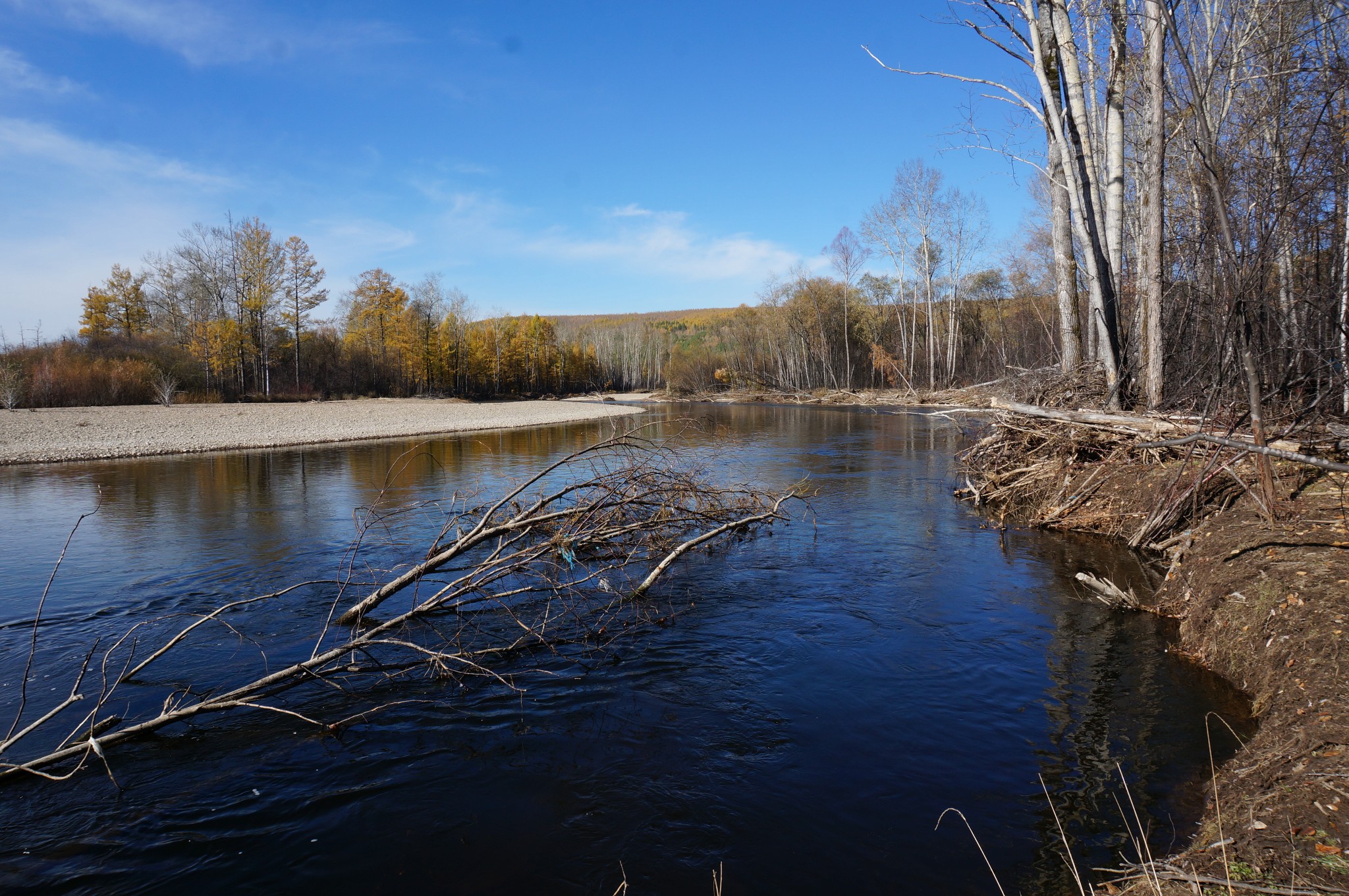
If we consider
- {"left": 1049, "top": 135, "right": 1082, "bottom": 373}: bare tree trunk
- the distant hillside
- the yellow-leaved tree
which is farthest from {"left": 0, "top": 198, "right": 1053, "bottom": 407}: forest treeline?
the distant hillside

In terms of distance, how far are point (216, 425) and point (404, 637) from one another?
2743cm

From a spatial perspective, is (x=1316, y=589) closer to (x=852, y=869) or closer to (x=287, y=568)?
(x=852, y=869)

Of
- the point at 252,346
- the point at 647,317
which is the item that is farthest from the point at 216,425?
the point at 647,317

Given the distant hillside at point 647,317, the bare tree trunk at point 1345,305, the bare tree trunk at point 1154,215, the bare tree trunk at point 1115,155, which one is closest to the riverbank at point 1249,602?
the bare tree trunk at point 1154,215

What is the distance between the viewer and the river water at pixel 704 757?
12.2 feet

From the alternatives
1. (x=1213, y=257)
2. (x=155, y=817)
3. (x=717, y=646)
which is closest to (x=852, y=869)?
(x=717, y=646)

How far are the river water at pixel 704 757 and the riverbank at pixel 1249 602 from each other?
14.4 inches

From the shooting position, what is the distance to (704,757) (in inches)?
187

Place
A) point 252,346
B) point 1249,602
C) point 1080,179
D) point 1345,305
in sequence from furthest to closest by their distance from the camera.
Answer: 1. point 252,346
2. point 1080,179
3. point 1345,305
4. point 1249,602

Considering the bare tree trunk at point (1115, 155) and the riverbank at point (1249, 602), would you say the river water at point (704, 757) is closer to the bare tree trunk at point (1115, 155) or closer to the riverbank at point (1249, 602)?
the riverbank at point (1249, 602)

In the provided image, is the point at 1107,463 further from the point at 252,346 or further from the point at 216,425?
the point at 252,346

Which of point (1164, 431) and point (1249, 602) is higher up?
point (1164, 431)

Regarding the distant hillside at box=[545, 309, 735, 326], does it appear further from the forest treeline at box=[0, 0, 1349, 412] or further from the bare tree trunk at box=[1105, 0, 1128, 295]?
the bare tree trunk at box=[1105, 0, 1128, 295]

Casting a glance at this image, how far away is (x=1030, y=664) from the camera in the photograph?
6.01 m
